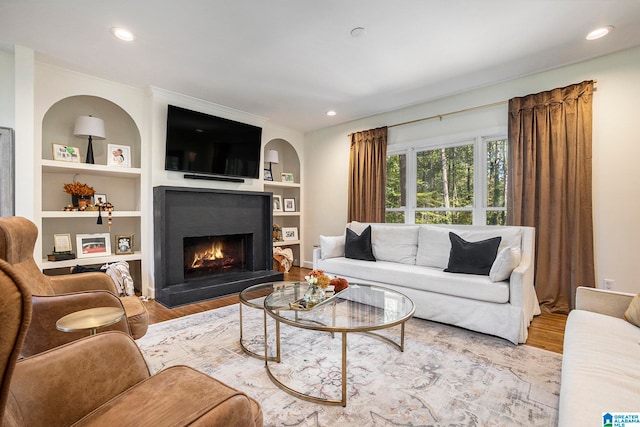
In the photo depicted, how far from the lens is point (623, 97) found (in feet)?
9.33

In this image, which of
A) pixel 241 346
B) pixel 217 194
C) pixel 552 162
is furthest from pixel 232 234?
pixel 552 162

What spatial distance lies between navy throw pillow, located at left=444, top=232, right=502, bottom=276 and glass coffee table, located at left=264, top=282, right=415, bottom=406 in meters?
0.89

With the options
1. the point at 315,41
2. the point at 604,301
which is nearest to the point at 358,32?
the point at 315,41

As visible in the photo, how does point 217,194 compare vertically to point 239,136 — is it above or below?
below

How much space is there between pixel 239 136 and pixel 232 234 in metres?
1.45

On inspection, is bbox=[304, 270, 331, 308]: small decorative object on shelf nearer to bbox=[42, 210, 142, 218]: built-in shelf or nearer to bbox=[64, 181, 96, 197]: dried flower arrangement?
bbox=[42, 210, 142, 218]: built-in shelf

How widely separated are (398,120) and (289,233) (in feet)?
9.03

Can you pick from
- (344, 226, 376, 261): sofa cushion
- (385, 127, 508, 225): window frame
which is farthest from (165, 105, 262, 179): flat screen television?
(385, 127, 508, 225): window frame

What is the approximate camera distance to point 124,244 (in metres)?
3.74

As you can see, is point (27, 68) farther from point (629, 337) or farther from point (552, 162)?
point (552, 162)

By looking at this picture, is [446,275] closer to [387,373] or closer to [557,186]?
[387,373]

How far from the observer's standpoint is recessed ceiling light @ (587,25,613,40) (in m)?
2.46

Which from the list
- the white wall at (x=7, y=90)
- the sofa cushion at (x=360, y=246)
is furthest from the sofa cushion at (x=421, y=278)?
the white wall at (x=7, y=90)

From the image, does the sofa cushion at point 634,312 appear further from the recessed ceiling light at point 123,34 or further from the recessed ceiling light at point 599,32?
the recessed ceiling light at point 123,34
